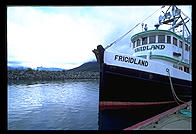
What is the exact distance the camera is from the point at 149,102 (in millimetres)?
7375

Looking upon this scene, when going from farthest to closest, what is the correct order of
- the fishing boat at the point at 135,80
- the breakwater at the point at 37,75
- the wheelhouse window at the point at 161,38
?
the breakwater at the point at 37,75
the wheelhouse window at the point at 161,38
the fishing boat at the point at 135,80

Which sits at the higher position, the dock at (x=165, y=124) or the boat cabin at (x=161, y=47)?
the boat cabin at (x=161, y=47)

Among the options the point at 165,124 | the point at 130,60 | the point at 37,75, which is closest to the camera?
the point at 165,124

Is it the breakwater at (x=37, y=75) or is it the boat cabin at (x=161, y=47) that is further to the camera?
the breakwater at (x=37, y=75)

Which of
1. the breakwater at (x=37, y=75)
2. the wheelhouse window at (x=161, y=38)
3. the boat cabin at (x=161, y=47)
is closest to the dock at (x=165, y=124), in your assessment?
the boat cabin at (x=161, y=47)

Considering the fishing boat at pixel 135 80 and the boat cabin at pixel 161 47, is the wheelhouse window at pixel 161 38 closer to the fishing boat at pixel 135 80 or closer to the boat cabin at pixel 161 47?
the boat cabin at pixel 161 47

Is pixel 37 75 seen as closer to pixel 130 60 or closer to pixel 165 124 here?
pixel 130 60

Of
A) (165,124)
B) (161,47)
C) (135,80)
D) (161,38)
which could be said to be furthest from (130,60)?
(161,38)

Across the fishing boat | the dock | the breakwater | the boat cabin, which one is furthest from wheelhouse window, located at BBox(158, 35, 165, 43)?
the breakwater

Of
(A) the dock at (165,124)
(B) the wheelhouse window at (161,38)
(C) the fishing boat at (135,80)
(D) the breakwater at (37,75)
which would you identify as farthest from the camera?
(D) the breakwater at (37,75)

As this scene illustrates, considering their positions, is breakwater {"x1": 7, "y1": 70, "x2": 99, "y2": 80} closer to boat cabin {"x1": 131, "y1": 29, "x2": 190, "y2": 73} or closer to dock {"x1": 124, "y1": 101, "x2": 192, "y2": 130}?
boat cabin {"x1": 131, "y1": 29, "x2": 190, "y2": 73}
